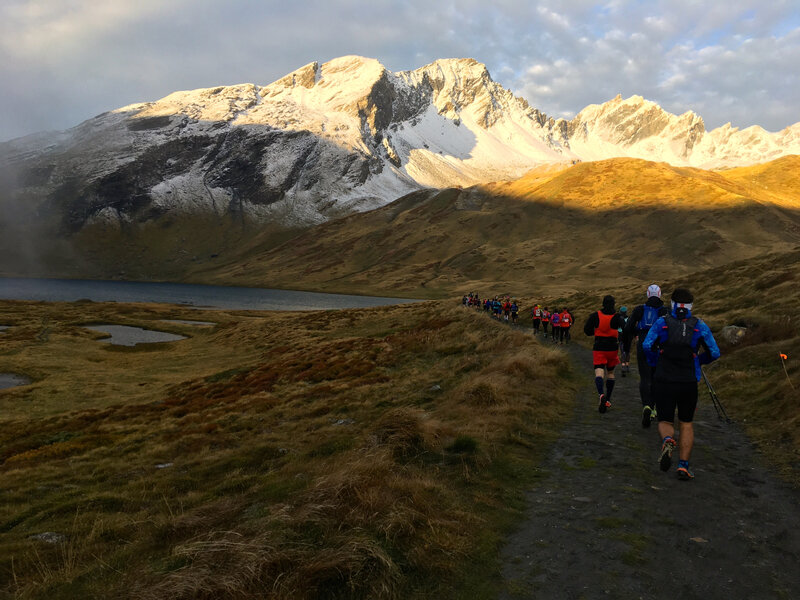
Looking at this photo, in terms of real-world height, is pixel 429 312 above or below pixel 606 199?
below

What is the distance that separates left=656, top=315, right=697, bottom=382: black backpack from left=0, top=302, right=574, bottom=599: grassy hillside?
10.6 feet

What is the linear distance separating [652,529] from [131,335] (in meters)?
84.0

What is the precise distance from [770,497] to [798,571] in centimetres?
251

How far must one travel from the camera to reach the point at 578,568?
5605 millimetres

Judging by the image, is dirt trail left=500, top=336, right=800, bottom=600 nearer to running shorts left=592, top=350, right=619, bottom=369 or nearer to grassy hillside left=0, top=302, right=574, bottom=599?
grassy hillside left=0, top=302, right=574, bottom=599

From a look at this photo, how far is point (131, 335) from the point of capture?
Result: 248 ft

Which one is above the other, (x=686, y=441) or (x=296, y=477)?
(x=686, y=441)

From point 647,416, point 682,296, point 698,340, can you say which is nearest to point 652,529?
point 698,340

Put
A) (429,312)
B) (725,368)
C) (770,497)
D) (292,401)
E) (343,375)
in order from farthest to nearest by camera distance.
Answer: (429,312) → (343,375) → (292,401) → (725,368) → (770,497)

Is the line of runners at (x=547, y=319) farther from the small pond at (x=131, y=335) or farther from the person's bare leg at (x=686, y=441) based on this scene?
the small pond at (x=131, y=335)

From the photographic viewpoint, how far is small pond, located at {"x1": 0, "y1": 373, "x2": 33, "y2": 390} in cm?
4134

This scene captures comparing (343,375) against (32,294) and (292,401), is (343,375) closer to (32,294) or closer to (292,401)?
(292,401)

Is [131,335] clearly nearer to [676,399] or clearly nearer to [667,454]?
[667,454]

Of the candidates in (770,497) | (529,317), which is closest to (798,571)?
(770,497)
